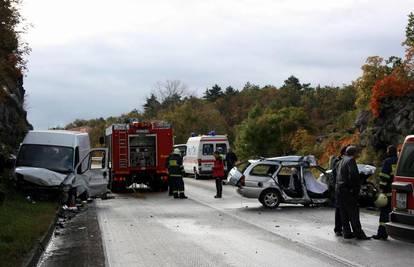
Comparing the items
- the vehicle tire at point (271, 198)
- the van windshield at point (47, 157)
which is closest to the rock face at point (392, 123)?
the vehicle tire at point (271, 198)

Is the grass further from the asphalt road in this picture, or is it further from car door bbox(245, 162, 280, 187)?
car door bbox(245, 162, 280, 187)

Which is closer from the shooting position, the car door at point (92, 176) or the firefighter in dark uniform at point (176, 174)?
the car door at point (92, 176)

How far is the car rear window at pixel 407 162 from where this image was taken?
875cm

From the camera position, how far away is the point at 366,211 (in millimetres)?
15891

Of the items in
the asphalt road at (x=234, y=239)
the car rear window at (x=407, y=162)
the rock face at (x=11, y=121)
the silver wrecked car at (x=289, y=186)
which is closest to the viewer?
the car rear window at (x=407, y=162)

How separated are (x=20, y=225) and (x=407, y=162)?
24.8 feet

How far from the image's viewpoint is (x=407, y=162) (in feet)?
29.1

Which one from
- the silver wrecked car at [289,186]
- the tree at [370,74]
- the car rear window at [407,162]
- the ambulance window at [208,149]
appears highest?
the tree at [370,74]

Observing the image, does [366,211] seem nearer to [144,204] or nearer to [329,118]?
[144,204]

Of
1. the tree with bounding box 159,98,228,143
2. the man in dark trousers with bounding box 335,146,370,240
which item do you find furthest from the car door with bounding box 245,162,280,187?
the tree with bounding box 159,98,228,143

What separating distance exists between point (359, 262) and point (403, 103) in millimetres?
19269

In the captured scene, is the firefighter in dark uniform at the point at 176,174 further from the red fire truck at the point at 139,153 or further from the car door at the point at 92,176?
the red fire truck at the point at 139,153

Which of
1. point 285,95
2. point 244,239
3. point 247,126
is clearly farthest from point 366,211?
point 285,95

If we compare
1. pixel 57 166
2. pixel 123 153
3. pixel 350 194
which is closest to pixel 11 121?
pixel 123 153
